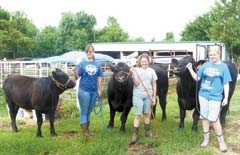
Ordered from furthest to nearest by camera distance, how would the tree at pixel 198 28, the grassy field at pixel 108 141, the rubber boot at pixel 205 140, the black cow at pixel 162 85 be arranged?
the tree at pixel 198 28, the black cow at pixel 162 85, the rubber boot at pixel 205 140, the grassy field at pixel 108 141

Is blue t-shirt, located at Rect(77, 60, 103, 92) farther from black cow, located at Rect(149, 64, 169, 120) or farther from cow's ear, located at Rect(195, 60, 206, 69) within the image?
black cow, located at Rect(149, 64, 169, 120)

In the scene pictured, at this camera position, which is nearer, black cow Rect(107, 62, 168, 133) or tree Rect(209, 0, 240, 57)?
black cow Rect(107, 62, 168, 133)

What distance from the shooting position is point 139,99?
22.5 feet

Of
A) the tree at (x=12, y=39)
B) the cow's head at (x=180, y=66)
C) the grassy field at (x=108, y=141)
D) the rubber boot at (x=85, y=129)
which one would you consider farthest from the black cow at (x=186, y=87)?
the tree at (x=12, y=39)

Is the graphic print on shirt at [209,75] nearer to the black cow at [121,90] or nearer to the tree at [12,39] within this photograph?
the black cow at [121,90]

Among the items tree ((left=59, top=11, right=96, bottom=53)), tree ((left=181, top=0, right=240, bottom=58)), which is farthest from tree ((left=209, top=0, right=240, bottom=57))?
tree ((left=59, top=11, right=96, bottom=53))

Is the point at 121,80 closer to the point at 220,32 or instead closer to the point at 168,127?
the point at 168,127

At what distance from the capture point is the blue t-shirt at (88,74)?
7004mm

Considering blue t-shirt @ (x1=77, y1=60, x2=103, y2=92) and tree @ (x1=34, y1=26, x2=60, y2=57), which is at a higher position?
tree @ (x1=34, y1=26, x2=60, y2=57)

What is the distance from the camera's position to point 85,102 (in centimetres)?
706

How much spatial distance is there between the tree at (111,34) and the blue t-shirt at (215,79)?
62216mm

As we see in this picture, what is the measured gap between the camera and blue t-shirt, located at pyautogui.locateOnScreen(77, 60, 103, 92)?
7.00m

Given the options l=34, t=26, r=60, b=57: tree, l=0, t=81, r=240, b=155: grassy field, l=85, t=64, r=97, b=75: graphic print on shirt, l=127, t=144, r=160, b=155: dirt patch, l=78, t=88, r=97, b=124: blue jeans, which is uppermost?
l=34, t=26, r=60, b=57: tree

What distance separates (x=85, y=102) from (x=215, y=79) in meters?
2.48
